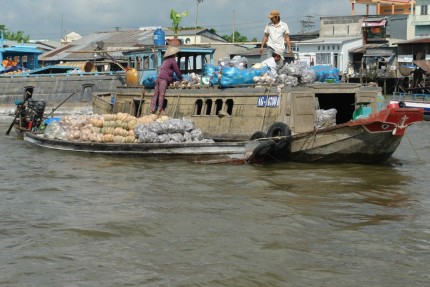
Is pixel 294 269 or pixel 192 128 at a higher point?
pixel 192 128

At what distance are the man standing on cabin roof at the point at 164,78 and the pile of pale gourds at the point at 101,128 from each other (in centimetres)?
58

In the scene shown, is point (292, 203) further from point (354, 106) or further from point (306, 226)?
point (354, 106)

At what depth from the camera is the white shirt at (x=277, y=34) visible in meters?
12.6

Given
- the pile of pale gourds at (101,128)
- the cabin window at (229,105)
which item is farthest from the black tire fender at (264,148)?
the pile of pale gourds at (101,128)

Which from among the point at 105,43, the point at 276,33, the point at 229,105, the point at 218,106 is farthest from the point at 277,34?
the point at 105,43

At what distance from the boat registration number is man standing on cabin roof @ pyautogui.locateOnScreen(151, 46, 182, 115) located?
2390 millimetres

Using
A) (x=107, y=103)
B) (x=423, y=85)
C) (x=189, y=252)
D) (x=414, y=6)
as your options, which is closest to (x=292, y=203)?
(x=189, y=252)

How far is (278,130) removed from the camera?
1148 cm

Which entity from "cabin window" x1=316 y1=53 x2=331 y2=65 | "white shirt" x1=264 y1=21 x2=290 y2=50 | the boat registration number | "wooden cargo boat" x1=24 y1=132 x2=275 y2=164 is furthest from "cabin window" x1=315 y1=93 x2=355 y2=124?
"cabin window" x1=316 y1=53 x2=331 y2=65

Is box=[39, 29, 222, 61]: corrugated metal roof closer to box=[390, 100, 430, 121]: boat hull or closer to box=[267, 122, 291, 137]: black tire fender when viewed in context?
box=[390, 100, 430, 121]: boat hull

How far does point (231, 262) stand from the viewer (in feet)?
20.8

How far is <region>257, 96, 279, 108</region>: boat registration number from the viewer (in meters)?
11.8

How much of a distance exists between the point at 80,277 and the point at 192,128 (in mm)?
6495

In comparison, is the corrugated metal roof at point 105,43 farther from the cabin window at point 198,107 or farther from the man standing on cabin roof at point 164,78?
the cabin window at point 198,107
